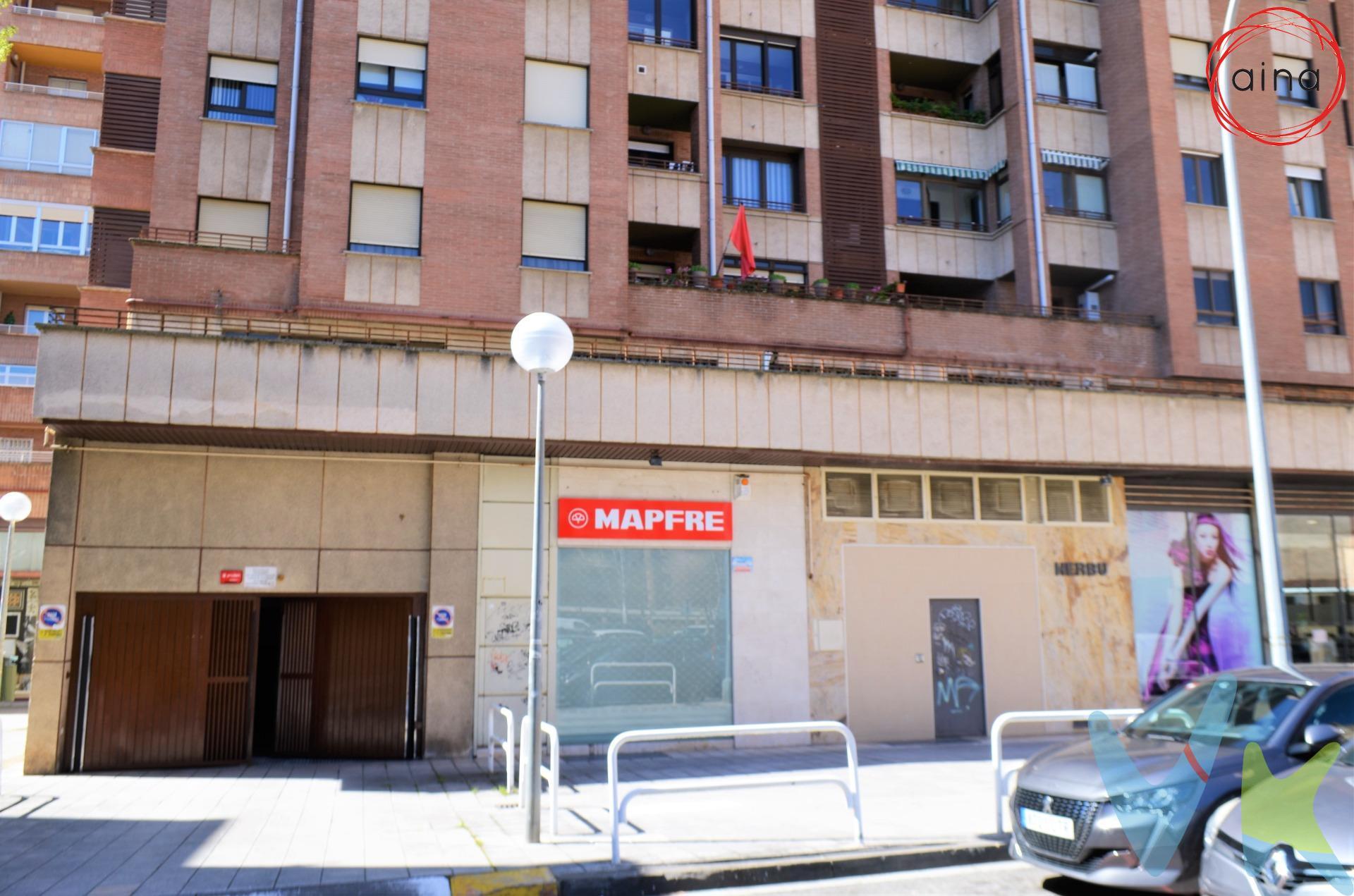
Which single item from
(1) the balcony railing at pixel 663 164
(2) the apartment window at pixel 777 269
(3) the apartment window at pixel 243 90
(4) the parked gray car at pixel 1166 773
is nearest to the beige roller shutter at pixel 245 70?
(3) the apartment window at pixel 243 90

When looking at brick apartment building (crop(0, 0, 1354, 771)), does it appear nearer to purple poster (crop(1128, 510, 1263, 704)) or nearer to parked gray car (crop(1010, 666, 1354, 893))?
purple poster (crop(1128, 510, 1263, 704))

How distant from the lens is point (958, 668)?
51.5 feet

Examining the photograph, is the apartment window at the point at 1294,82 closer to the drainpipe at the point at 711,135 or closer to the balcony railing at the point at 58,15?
the drainpipe at the point at 711,135

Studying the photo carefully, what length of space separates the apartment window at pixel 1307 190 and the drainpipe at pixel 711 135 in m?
13.7

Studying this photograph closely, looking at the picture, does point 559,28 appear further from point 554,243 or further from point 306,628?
point 306,628

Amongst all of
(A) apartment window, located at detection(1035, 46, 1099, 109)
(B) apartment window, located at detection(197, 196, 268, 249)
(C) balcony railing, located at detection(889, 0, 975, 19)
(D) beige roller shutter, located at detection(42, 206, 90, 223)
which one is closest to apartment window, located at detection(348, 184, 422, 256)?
(B) apartment window, located at detection(197, 196, 268, 249)

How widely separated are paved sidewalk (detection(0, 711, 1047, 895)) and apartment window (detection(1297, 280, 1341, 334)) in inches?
623

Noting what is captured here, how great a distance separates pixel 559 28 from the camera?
1844 centimetres

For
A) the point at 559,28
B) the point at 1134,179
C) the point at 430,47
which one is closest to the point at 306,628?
the point at 430,47

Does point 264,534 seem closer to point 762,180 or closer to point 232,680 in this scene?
point 232,680

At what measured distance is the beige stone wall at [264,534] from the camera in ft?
41.0

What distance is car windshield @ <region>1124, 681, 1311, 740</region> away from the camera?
7.05m

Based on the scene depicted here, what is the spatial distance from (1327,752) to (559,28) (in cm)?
1670

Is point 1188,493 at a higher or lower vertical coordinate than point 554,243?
lower
